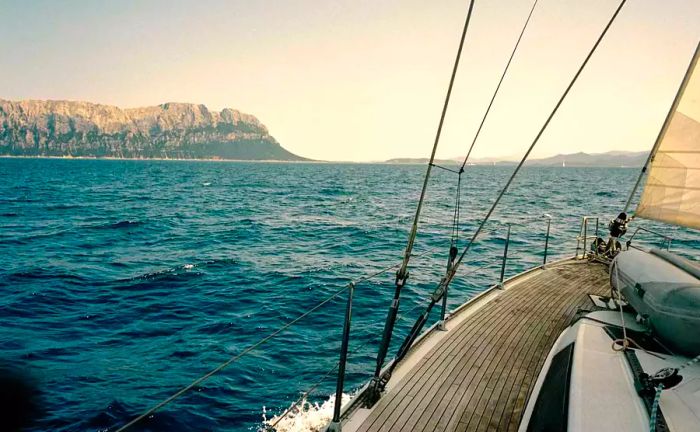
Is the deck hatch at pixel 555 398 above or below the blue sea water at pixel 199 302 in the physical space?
above

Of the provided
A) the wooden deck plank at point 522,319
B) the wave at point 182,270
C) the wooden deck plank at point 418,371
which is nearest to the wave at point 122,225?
the wave at point 182,270

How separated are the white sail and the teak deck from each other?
210 cm

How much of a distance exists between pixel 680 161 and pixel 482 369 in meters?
4.90

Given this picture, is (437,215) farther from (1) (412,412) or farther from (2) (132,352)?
(1) (412,412)

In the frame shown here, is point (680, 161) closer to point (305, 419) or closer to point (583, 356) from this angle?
point (583, 356)

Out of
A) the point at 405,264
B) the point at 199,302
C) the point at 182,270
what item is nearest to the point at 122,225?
the point at 182,270

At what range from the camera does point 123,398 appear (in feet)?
27.7

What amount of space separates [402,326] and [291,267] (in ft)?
25.1

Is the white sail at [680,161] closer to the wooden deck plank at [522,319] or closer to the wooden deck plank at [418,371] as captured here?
the wooden deck plank at [522,319]

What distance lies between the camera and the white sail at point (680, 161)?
640 cm

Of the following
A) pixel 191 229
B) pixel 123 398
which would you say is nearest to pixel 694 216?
pixel 123 398

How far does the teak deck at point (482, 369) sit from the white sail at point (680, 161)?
210 cm

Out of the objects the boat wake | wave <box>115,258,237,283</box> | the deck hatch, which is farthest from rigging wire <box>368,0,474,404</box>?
wave <box>115,258,237,283</box>

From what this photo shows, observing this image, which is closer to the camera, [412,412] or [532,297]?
[412,412]
